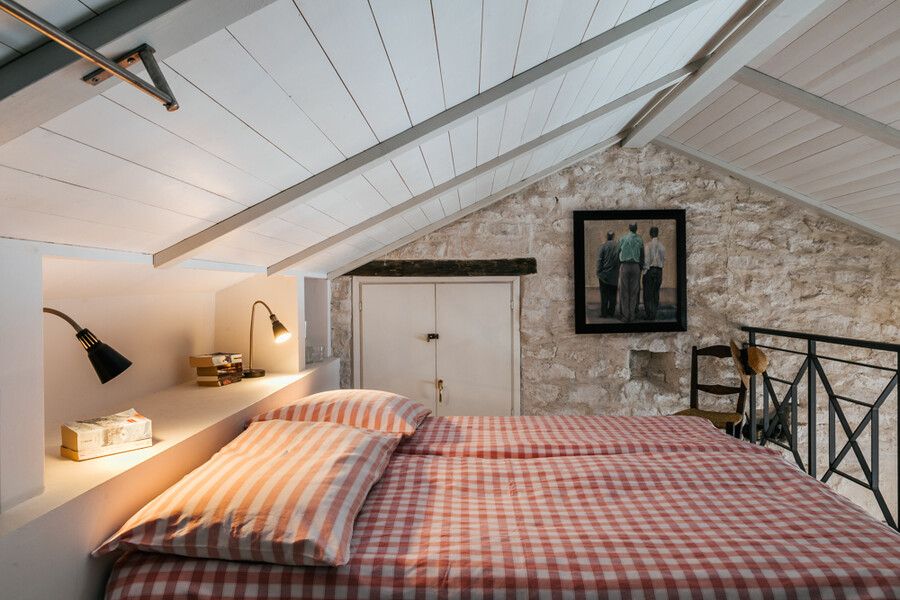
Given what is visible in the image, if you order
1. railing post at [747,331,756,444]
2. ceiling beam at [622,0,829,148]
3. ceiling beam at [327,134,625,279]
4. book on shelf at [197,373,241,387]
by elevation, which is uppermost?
ceiling beam at [622,0,829,148]

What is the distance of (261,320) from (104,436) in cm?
154

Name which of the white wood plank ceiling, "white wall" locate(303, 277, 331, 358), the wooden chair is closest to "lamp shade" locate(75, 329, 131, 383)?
"white wall" locate(303, 277, 331, 358)

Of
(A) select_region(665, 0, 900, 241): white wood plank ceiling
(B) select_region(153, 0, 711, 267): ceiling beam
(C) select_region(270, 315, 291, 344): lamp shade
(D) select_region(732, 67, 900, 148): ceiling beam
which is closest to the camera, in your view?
(B) select_region(153, 0, 711, 267): ceiling beam

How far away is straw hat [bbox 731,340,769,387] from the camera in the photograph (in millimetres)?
3316

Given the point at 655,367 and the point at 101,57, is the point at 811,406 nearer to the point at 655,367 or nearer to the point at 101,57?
the point at 655,367

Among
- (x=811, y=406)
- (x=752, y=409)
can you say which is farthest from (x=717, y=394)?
(x=811, y=406)

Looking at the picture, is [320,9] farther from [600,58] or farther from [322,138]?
[600,58]

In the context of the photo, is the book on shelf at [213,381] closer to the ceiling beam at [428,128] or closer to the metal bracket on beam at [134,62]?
the ceiling beam at [428,128]

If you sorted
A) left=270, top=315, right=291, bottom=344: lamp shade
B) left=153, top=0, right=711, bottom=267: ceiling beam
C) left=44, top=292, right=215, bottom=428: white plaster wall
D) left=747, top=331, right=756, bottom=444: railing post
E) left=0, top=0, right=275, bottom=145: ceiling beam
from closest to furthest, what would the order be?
left=0, top=0, right=275, bottom=145: ceiling beam → left=153, top=0, right=711, bottom=267: ceiling beam → left=44, top=292, right=215, bottom=428: white plaster wall → left=270, top=315, right=291, bottom=344: lamp shade → left=747, top=331, right=756, bottom=444: railing post

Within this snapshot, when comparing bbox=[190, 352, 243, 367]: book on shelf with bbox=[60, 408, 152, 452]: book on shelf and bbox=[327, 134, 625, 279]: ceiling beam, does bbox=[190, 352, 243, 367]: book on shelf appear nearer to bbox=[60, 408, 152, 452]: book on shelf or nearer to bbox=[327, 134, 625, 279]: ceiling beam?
bbox=[60, 408, 152, 452]: book on shelf

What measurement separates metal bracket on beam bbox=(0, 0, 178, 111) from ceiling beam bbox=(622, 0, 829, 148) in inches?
79.4

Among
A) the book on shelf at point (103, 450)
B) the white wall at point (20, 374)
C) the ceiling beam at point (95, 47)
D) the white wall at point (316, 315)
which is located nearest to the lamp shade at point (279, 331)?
the white wall at point (316, 315)

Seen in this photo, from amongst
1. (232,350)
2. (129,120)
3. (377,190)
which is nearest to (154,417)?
(232,350)

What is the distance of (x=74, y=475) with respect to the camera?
1350mm
